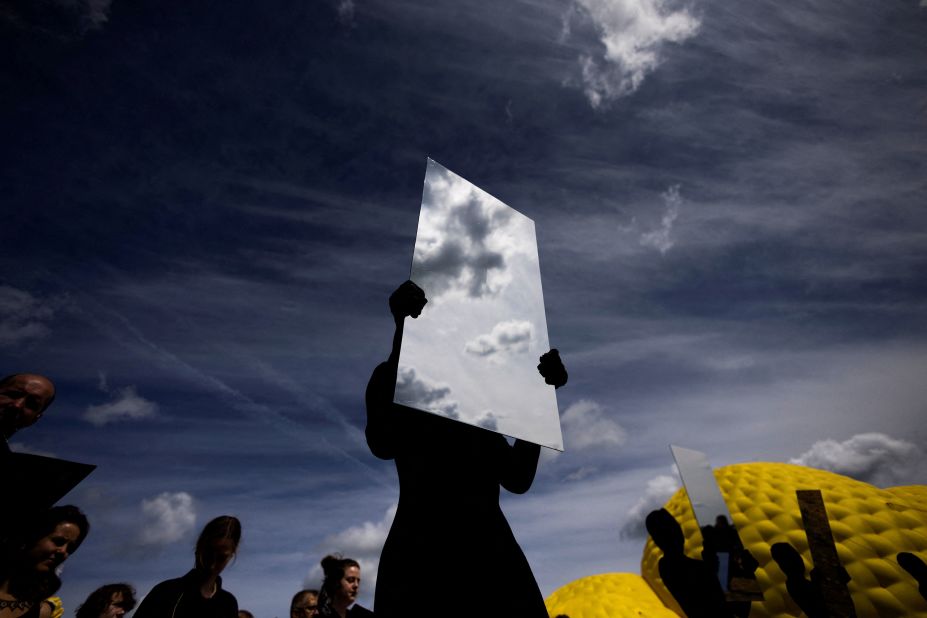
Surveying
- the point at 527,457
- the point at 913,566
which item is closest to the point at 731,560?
the point at 527,457

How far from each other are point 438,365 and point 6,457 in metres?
2.09

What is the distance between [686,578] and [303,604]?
271 inches

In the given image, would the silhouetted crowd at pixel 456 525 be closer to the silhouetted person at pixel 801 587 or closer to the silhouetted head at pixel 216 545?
the silhouetted person at pixel 801 587

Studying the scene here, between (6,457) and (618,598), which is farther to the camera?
(618,598)

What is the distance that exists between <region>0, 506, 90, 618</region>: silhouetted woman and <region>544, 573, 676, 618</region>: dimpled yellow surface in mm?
4139

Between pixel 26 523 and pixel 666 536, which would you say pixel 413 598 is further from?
pixel 26 523

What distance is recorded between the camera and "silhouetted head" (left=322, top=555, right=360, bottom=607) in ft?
17.8

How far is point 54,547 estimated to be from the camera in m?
3.44

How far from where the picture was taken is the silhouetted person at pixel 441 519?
6.61 ft

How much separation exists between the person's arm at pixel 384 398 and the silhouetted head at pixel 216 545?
2.70 m

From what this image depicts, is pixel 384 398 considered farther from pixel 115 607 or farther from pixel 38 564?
pixel 115 607

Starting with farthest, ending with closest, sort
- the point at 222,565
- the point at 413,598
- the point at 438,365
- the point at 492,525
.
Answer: the point at 222,565 → the point at 492,525 → the point at 438,365 → the point at 413,598

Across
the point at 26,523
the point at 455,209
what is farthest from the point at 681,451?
the point at 26,523

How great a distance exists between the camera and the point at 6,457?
2.13m
